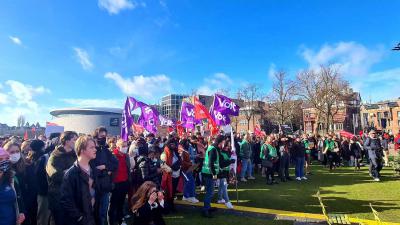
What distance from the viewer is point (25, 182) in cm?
608

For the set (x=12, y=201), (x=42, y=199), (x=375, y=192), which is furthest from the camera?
(x=375, y=192)

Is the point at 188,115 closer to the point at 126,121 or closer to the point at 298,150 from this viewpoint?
the point at 126,121

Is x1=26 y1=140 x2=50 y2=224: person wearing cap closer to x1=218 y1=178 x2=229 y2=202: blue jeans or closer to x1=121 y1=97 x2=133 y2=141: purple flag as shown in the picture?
x1=218 y1=178 x2=229 y2=202: blue jeans

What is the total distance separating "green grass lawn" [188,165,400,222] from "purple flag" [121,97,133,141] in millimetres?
5419

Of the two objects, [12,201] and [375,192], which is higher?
[12,201]

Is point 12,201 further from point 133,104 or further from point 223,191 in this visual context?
point 133,104

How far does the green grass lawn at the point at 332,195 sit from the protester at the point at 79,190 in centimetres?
598

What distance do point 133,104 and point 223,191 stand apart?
881 cm

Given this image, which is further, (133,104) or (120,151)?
(133,104)

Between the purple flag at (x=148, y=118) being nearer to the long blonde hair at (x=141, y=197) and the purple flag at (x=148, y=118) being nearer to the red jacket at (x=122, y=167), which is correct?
the red jacket at (x=122, y=167)

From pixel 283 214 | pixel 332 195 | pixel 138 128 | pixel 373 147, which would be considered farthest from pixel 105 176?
pixel 138 128

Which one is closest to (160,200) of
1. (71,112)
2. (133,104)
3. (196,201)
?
(196,201)

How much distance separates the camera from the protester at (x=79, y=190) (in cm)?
387

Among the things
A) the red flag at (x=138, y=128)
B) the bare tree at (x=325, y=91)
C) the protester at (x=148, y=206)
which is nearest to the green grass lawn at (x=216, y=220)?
the protester at (x=148, y=206)
